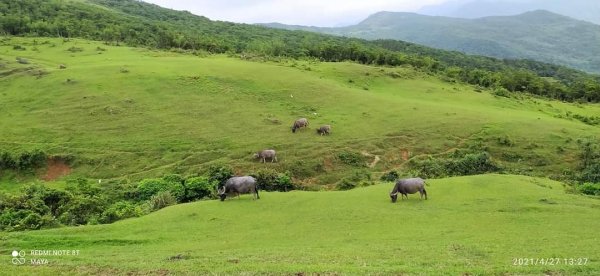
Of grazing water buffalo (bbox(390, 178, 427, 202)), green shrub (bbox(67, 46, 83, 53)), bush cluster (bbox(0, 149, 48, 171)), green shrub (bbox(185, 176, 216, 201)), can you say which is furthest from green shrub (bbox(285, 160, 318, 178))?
green shrub (bbox(67, 46, 83, 53))

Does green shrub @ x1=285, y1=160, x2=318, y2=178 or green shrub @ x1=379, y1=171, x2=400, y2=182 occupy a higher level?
green shrub @ x1=379, y1=171, x2=400, y2=182

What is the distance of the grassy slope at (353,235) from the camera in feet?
49.6

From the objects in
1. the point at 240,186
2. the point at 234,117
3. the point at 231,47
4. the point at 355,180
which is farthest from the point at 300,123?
the point at 231,47

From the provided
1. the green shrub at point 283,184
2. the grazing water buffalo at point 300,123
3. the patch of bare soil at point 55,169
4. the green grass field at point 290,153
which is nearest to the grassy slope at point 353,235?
the green grass field at point 290,153

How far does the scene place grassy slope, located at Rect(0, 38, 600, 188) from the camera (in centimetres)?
4122

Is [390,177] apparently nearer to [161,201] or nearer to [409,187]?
[409,187]

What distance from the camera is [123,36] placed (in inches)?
3533

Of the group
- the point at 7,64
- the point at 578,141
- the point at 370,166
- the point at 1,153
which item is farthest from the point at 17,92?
the point at 578,141

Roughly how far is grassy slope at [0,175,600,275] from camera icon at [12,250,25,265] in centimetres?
37

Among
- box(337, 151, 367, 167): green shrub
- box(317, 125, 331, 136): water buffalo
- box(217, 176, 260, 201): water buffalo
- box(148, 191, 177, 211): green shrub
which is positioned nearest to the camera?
box(217, 176, 260, 201): water buffalo

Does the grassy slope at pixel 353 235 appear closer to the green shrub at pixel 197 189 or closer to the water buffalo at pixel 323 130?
the green shrub at pixel 197 189

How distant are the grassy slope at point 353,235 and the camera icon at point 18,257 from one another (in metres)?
0.37

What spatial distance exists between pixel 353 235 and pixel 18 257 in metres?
12.3

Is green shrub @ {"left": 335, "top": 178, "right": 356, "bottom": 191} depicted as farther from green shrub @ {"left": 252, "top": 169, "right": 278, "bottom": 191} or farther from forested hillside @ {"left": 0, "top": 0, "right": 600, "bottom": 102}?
forested hillside @ {"left": 0, "top": 0, "right": 600, "bottom": 102}
